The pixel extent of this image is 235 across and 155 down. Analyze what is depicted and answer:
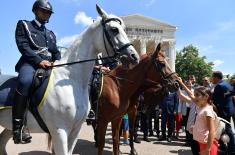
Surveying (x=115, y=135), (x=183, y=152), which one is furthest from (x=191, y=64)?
(x=115, y=135)

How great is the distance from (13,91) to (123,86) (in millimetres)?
3313

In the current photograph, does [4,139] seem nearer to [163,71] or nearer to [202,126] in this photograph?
[202,126]

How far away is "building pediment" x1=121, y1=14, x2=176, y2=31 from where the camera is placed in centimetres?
9594

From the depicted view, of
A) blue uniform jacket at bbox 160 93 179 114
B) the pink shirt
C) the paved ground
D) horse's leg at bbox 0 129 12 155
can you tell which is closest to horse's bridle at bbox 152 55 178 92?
the pink shirt

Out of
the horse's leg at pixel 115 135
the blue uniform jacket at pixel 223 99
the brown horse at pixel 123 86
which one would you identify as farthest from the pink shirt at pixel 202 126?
the blue uniform jacket at pixel 223 99

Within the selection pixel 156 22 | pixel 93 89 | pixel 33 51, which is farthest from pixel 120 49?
pixel 156 22

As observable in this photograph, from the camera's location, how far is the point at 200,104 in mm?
5707

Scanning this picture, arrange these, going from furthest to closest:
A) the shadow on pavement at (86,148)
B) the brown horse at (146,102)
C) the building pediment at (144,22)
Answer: the building pediment at (144,22) < the shadow on pavement at (86,148) < the brown horse at (146,102)

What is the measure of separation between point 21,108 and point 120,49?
1.56 meters

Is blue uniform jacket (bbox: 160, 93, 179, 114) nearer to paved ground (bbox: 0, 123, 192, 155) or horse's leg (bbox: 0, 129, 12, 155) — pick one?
paved ground (bbox: 0, 123, 192, 155)

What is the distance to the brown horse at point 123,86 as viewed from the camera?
6.94 metres

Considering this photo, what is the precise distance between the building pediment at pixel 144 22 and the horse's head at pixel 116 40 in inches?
3618

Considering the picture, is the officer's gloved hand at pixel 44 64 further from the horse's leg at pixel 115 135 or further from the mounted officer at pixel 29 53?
the horse's leg at pixel 115 135

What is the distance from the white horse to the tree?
9043 centimetres
